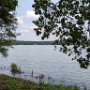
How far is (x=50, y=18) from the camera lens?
13359 millimetres

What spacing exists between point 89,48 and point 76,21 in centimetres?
109

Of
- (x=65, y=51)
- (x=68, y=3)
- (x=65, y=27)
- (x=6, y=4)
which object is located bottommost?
(x=65, y=51)

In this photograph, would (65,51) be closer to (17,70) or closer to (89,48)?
(89,48)

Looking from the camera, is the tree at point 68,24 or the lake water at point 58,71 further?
the lake water at point 58,71

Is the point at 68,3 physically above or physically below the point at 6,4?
below

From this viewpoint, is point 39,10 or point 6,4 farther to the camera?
point 6,4

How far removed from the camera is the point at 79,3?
1228cm

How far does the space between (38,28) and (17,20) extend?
1081 inches

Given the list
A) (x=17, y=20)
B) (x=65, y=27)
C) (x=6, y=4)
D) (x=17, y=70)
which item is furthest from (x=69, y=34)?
(x=17, y=70)

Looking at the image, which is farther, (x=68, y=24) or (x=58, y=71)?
(x=58, y=71)

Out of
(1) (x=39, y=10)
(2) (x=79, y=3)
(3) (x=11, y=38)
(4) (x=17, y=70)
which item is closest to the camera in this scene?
(2) (x=79, y=3)

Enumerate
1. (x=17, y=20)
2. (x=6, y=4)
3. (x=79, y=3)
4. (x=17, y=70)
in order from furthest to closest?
(x=17, y=70) → (x=17, y=20) → (x=6, y=4) → (x=79, y=3)

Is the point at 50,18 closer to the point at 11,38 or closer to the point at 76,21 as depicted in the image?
the point at 76,21

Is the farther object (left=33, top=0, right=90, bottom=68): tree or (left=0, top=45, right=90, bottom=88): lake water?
(left=0, top=45, right=90, bottom=88): lake water
